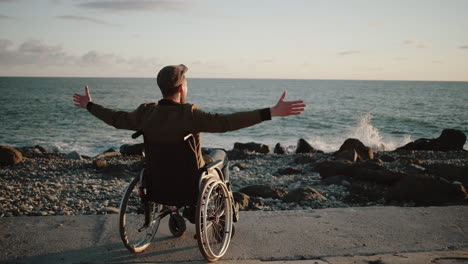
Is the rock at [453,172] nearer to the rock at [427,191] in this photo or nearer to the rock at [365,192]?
the rock at [365,192]

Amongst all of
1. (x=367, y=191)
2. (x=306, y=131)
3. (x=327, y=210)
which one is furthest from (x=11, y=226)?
(x=306, y=131)

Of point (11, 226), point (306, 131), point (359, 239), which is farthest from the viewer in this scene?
point (306, 131)

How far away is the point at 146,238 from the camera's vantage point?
367 centimetres

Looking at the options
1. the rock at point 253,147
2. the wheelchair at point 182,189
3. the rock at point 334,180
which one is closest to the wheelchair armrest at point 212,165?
the wheelchair at point 182,189

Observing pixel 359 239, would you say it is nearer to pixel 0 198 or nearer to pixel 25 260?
pixel 25 260

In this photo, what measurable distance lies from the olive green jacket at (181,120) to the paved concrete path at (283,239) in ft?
3.18

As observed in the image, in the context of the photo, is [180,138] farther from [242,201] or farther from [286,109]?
[242,201]

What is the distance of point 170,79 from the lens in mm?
3342

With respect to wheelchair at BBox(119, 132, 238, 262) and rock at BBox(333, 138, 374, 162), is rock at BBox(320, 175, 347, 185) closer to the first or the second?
rock at BBox(333, 138, 374, 162)

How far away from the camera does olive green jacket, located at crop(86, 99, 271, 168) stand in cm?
315

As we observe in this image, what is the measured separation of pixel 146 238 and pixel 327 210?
201 cm

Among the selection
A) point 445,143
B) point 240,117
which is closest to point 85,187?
point 240,117

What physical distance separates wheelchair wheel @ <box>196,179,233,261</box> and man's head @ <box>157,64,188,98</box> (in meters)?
0.76

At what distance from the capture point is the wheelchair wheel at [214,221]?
3.19 metres
